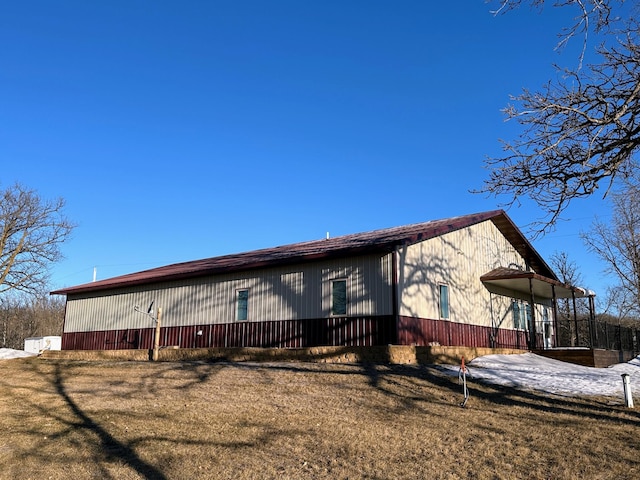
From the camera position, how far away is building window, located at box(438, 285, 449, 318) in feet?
60.1

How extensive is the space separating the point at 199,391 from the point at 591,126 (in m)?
9.48

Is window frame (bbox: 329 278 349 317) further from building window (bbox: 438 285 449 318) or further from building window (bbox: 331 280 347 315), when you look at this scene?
building window (bbox: 438 285 449 318)

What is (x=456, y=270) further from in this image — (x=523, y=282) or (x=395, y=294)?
(x=395, y=294)

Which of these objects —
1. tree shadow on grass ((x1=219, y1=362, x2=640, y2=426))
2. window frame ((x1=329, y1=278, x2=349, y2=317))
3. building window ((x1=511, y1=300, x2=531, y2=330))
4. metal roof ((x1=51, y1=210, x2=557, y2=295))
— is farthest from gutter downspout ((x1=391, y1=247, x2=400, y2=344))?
building window ((x1=511, y1=300, x2=531, y2=330))

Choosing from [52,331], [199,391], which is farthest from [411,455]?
[52,331]

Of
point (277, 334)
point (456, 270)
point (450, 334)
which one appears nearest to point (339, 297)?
point (277, 334)

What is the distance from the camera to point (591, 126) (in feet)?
25.8

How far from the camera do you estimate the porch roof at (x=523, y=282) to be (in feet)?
66.7

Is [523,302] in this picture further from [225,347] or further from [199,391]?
[199,391]

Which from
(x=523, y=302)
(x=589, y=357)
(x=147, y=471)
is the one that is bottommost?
(x=147, y=471)

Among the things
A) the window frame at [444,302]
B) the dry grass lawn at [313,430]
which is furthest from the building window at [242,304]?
the window frame at [444,302]

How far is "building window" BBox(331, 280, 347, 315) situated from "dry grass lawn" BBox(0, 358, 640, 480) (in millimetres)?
2952

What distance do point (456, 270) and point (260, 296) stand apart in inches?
272

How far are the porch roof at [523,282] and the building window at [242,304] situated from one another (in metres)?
8.90
